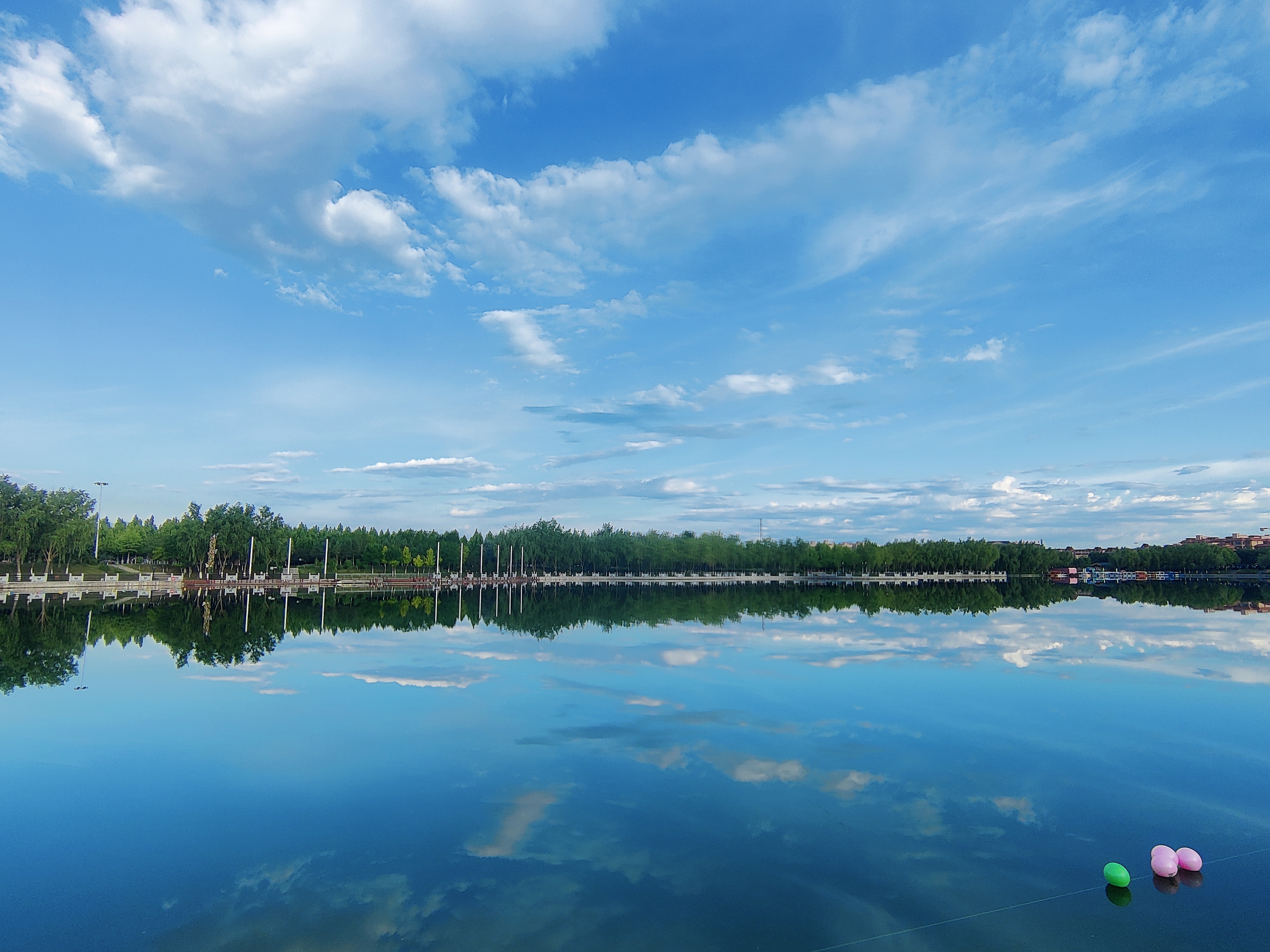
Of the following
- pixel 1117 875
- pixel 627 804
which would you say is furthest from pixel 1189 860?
pixel 627 804

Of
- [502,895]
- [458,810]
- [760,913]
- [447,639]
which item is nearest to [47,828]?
[458,810]

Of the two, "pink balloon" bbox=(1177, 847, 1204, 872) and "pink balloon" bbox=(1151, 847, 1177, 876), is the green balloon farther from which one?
"pink balloon" bbox=(1177, 847, 1204, 872)

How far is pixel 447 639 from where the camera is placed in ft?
82.9

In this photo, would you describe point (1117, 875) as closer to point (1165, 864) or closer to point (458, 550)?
point (1165, 864)

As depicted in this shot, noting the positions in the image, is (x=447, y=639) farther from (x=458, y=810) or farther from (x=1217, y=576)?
(x=1217, y=576)

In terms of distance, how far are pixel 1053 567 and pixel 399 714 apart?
490 feet

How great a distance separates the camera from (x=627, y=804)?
856cm

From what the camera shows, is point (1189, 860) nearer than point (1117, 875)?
No

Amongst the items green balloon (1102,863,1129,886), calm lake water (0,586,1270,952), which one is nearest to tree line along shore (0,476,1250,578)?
calm lake water (0,586,1270,952)

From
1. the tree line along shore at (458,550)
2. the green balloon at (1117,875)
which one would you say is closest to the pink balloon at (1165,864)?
the green balloon at (1117,875)

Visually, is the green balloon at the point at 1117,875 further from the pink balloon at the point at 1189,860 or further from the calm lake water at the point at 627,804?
the pink balloon at the point at 1189,860

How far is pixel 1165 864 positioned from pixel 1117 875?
687mm

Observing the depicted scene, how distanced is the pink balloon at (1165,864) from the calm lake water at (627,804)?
151 millimetres

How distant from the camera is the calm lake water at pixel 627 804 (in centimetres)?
596
